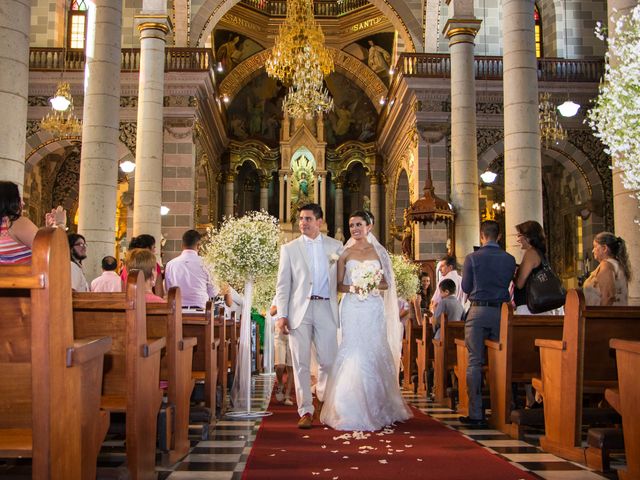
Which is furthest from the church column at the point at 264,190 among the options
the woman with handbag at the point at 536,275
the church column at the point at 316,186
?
the woman with handbag at the point at 536,275

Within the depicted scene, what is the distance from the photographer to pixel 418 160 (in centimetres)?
1988

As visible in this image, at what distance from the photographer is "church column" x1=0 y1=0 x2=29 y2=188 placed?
6.47m

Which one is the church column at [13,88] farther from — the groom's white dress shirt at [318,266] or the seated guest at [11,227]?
the groom's white dress shirt at [318,266]

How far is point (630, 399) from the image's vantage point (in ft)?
13.3

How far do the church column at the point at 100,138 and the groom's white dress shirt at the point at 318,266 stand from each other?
4.28m

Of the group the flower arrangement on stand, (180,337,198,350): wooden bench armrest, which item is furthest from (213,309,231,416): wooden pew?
(180,337,198,350): wooden bench armrest

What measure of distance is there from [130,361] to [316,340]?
3.10m

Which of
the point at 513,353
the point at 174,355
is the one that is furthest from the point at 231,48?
the point at 174,355

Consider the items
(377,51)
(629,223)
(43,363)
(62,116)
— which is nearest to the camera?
(43,363)

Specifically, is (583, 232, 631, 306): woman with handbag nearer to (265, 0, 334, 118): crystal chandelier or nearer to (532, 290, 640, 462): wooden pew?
(532, 290, 640, 462): wooden pew

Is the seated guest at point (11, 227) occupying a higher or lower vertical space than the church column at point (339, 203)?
lower

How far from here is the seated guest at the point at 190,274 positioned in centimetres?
786

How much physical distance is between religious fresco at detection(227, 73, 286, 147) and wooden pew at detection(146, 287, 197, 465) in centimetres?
2475

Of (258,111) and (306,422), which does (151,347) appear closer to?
(306,422)
